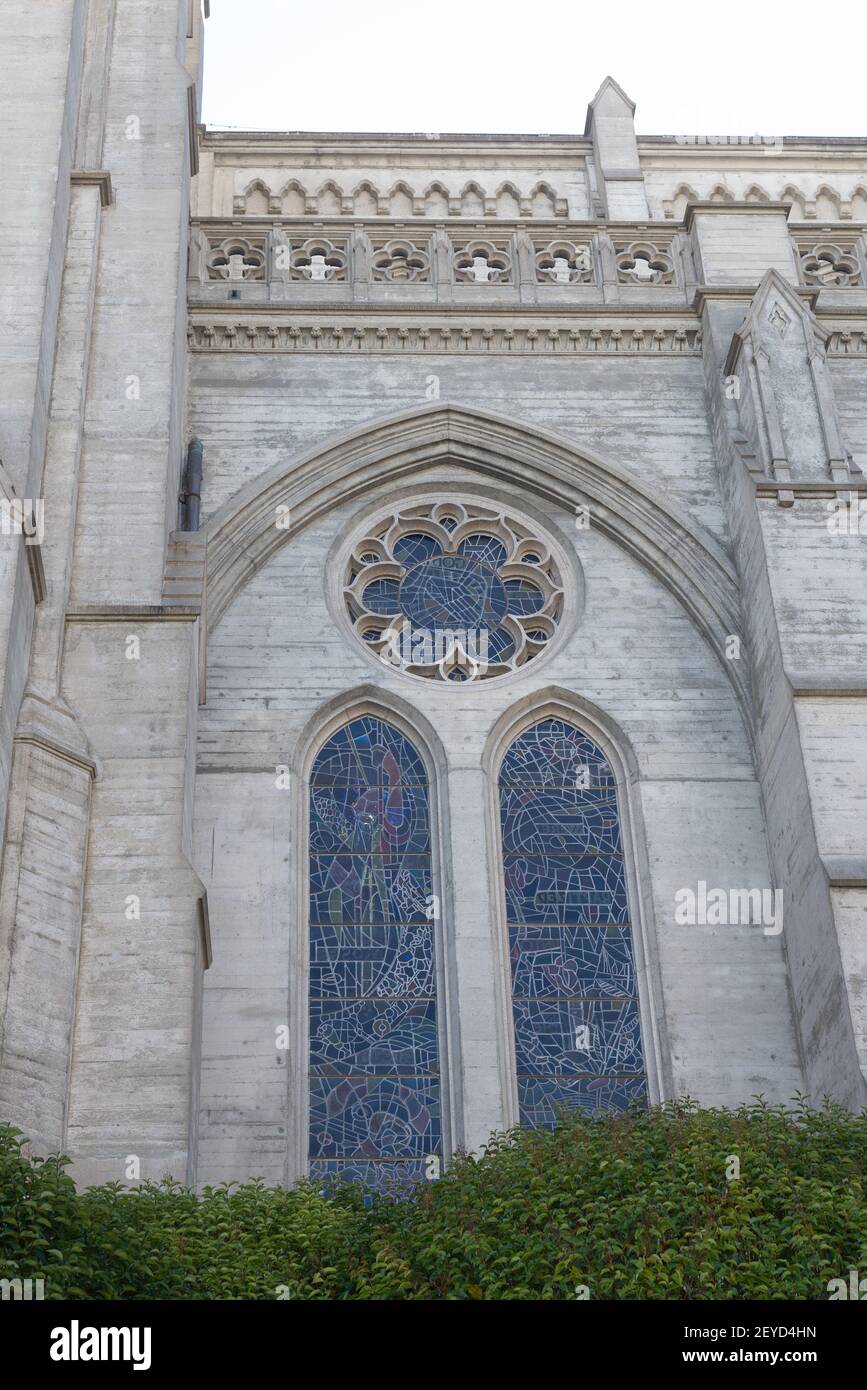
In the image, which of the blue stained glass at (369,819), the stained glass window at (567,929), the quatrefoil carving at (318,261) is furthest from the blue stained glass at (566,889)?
the quatrefoil carving at (318,261)

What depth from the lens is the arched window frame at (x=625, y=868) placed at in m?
16.7

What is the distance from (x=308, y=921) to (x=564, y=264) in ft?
28.6

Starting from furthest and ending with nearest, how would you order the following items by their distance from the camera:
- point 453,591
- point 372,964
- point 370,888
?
point 453,591 → point 370,888 → point 372,964

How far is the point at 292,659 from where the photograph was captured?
18906 millimetres

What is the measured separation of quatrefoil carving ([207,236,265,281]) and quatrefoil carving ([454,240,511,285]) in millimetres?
2138

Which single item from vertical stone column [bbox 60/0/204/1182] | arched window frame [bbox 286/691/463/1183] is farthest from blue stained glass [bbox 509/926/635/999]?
vertical stone column [bbox 60/0/204/1182]

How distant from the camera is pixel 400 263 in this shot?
2241 cm

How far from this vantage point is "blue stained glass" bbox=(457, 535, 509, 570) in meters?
20.2

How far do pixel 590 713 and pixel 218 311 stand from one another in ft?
19.5

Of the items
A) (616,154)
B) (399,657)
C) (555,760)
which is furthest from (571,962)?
(616,154)

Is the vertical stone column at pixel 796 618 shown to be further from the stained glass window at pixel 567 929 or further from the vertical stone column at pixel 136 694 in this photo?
the vertical stone column at pixel 136 694

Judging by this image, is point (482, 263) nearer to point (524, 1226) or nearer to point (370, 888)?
point (370, 888)

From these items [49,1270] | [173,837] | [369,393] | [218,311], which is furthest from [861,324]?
[49,1270]

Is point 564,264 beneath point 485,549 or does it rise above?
above
